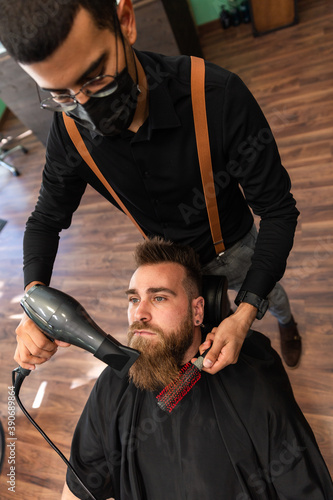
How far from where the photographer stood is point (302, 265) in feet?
7.29

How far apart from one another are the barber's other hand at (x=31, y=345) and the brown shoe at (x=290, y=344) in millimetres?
1279

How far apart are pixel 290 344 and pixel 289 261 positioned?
581 mm

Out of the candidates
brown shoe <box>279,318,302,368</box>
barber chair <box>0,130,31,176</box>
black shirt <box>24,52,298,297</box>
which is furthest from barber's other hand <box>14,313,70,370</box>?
barber chair <box>0,130,31,176</box>

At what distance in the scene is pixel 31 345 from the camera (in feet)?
3.19

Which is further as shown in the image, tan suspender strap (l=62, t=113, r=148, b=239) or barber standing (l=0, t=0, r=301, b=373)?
tan suspender strap (l=62, t=113, r=148, b=239)

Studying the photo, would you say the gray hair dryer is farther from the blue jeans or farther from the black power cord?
the blue jeans

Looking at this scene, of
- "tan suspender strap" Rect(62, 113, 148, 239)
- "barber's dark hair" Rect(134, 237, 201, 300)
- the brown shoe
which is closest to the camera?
"tan suspender strap" Rect(62, 113, 148, 239)

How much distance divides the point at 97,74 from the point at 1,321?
2.57 meters

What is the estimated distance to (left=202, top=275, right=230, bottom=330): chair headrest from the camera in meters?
1.26

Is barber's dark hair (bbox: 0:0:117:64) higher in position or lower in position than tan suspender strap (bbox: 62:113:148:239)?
higher

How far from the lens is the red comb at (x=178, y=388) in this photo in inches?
48.7

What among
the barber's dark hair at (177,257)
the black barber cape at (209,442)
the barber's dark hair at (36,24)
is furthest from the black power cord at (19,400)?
the barber's dark hair at (36,24)

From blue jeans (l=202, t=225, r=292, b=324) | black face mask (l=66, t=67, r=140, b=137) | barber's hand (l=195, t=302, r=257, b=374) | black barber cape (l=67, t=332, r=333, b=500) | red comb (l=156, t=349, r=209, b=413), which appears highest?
black face mask (l=66, t=67, r=140, b=137)

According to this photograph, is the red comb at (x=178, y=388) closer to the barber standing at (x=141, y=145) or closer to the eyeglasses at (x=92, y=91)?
the barber standing at (x=141, y=145)
